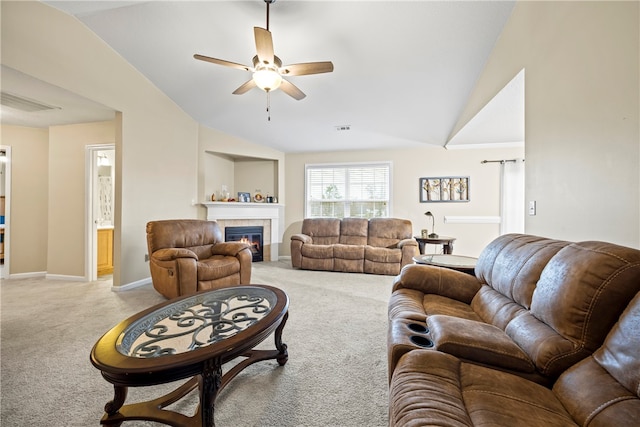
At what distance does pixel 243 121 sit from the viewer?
4898mm

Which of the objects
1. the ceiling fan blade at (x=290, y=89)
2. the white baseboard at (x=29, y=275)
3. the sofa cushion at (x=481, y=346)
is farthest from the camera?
the white baseboard at (x=29, y=275)

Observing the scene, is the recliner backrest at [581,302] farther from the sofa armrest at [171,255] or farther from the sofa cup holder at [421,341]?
the sofa armrest at [171,255]

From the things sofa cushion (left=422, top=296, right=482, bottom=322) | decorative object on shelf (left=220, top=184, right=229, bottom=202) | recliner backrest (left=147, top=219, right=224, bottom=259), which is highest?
decorative object on shelf (left=220, top=184, right=229, bottom=202)

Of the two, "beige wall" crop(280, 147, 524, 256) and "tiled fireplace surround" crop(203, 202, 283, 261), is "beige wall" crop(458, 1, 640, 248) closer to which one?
"beige wall" crop(280, 147, 524, 256)

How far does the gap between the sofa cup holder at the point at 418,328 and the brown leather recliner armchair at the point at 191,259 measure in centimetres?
253

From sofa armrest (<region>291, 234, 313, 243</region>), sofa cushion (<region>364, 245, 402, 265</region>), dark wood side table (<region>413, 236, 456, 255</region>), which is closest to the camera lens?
dark wood side table (<region>413, 236, 456, 255</region>)

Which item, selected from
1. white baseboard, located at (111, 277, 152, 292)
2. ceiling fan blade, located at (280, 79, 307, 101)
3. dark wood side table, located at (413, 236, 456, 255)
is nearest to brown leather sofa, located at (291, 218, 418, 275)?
dark wood side table, located at (413, 236, 456, 255)

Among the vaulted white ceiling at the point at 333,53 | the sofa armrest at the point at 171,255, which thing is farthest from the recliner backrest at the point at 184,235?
the vaulted white ceiling at the point at 333,53

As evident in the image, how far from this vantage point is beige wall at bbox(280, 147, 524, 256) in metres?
5.24

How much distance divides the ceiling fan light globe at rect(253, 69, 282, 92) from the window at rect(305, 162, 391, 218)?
11.7 ft

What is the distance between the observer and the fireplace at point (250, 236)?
5629mm

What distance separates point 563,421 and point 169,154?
5.08 metres

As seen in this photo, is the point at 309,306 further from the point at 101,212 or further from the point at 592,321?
the point at 101,212

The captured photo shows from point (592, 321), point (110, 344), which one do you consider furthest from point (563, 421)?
point (110, 344)
